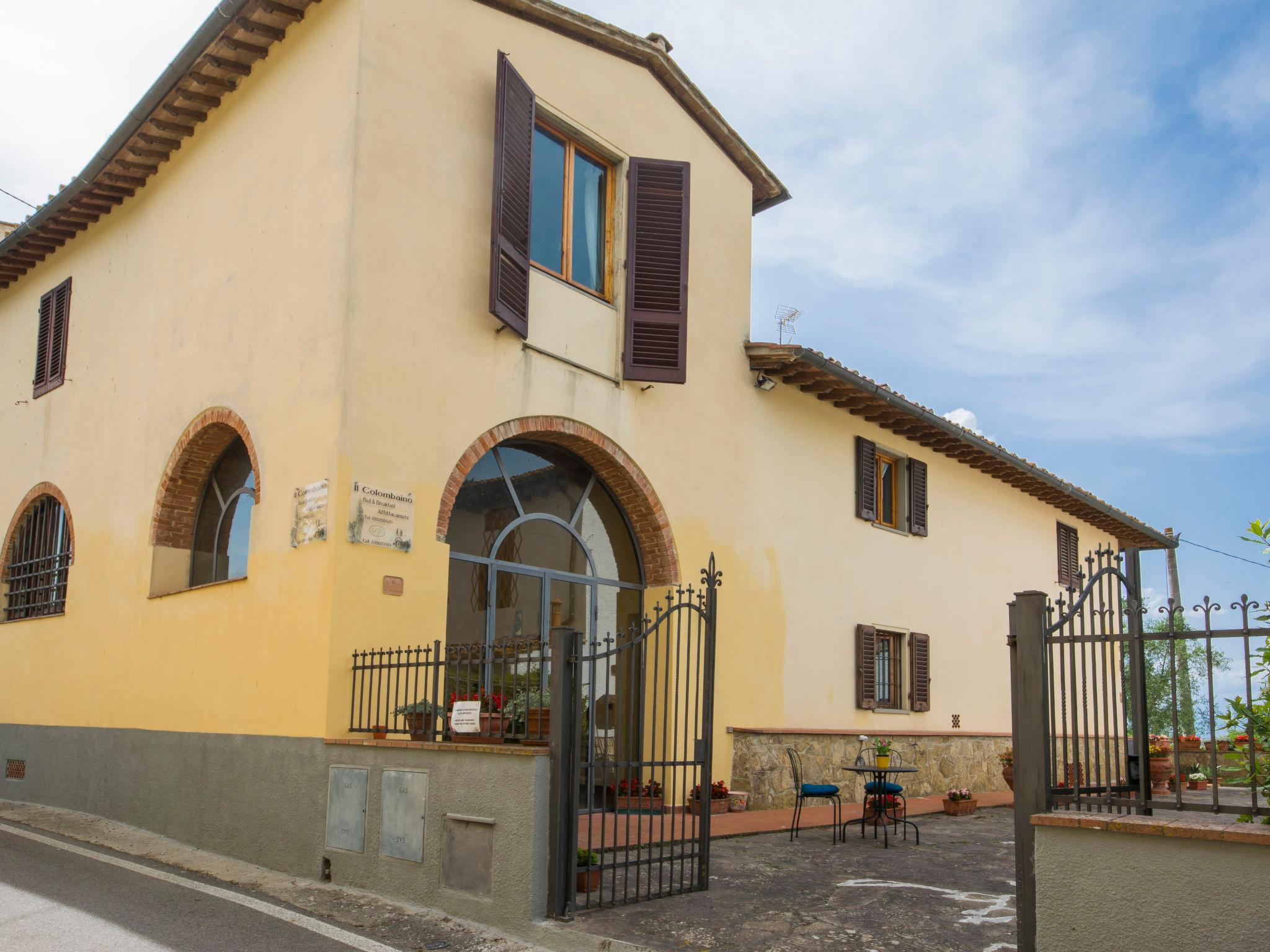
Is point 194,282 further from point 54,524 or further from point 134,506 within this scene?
point 54,524

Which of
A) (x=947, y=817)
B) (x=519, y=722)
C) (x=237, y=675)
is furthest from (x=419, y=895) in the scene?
(x=947, y=817)

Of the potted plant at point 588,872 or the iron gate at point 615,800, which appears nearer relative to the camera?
the iron gate at point 615,800

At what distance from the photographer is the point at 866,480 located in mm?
14883

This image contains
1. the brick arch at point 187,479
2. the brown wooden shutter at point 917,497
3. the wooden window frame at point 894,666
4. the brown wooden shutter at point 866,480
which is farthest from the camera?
the brown wooden shutter at point 917,497

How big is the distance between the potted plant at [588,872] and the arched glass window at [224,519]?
5094 millimetres

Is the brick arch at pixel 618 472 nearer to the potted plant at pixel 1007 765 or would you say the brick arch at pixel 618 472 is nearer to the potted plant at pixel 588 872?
the potted plant at pixel 588 872

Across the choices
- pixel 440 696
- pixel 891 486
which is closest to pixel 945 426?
pixel 891 486

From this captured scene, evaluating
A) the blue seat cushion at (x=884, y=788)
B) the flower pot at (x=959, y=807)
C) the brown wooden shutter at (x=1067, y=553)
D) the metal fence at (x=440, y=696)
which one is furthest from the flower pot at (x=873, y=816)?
the brown wooden shutter at (x=1067, y=553)

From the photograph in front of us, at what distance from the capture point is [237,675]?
9.21 m

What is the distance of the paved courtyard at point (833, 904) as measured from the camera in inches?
243

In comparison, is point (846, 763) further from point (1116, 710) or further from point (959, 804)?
point (1116, 710)

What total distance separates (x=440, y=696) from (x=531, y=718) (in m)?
1.70

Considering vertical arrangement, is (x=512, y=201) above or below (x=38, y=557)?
above

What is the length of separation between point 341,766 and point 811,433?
7.94 m
